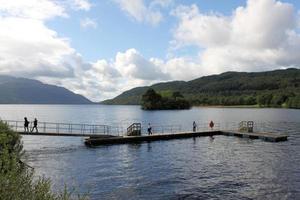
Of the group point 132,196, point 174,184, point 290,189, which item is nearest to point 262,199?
point 290,189

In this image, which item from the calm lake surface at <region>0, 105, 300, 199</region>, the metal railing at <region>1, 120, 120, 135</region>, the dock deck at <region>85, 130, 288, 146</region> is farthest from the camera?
the metal railing at <region>1, 120, 120, 135</region>

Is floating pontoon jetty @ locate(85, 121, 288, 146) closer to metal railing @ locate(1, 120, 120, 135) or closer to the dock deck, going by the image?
the dock deck

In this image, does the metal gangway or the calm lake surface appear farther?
the metal gangway

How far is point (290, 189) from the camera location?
32.1 meters

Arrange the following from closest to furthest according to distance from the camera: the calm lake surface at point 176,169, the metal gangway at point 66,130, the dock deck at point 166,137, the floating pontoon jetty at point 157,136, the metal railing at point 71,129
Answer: the calm lake surface at point 176,169 → the metal gangway at point 66,130 → the dock deck at point 166,137 → the floating pontoon jetty at point 157,136 → the metal railing at point 71,129

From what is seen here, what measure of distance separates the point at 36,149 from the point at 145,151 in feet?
60.1

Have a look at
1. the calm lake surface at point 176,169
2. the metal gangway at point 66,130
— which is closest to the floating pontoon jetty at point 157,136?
the metal gangway at point 66,130

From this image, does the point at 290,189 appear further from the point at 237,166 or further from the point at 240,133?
the point at 240,133

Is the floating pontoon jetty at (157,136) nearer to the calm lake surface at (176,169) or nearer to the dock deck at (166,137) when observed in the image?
the dock deck at (166,137)

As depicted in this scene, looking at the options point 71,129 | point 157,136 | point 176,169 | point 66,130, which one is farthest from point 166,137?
point 66,130

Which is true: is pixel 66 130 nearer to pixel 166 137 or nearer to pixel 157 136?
pixel 157 136

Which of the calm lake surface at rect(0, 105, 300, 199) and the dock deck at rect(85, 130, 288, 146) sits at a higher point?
the dock deck at rect(85, 130, 288, 146)

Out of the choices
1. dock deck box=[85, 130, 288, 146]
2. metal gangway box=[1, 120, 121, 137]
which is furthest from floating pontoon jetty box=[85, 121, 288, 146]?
metal gangway box=[1, 120, 121, 137]

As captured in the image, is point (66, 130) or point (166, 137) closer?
point (166, 137)
